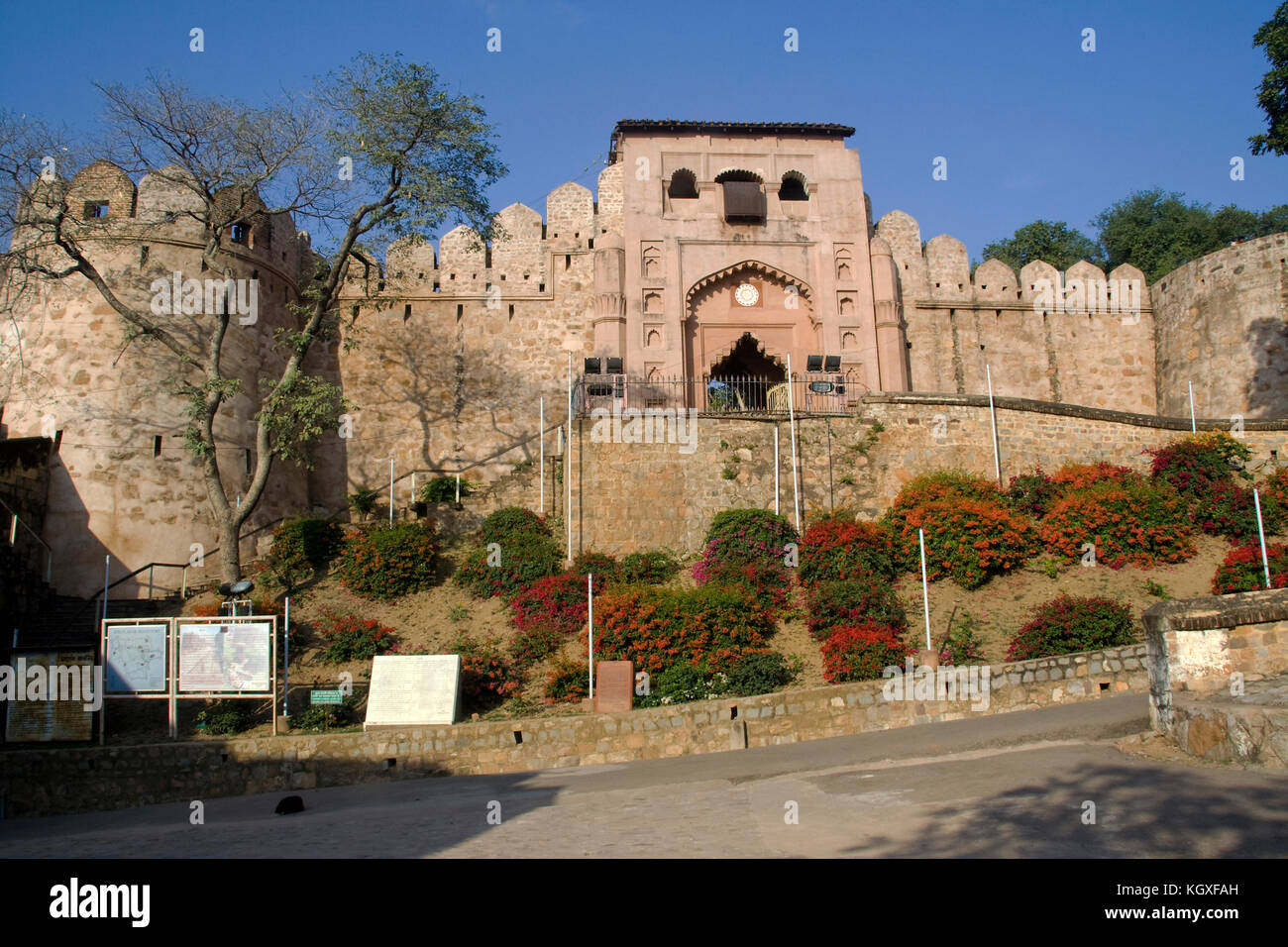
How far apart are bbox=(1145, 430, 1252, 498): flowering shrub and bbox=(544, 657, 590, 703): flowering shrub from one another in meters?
11.6

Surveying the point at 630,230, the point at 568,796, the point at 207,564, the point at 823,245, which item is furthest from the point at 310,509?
the point at 568,796

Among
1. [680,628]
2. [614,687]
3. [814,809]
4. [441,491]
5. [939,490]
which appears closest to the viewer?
[814,809]

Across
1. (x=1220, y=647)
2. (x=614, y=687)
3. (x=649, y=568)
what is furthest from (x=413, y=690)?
(x=1220, y=647)

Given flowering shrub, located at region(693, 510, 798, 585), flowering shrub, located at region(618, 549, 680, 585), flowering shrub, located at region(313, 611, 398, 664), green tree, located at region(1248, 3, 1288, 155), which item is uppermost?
green tree, located at region(1248, 3, 1288, 155)

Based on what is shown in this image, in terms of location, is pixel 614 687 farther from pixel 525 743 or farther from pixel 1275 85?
pixel 1275 85

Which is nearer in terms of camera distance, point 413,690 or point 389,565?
point 413,690

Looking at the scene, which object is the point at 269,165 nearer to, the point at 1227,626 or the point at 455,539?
the point at 455,539

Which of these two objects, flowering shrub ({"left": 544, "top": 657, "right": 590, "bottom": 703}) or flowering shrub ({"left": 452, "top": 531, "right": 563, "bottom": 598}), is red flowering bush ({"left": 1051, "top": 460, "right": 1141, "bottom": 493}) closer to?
flowering shrub ({"left": 452, "top": 531, "right": 563, "bottom": 598})

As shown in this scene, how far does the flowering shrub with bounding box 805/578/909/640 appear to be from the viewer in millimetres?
14914

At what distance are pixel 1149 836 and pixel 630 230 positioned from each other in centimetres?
1957

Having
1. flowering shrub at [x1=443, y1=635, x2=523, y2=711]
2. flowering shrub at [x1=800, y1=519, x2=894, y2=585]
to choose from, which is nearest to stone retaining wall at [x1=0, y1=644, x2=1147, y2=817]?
flowering shrub at [x1=443, y1=635, x2=523, y2=711]

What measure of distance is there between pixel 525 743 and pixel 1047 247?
109ft

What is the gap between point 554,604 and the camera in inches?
629

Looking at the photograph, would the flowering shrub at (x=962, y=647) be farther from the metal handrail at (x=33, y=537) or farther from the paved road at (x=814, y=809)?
the metal handrail at (x=33, y=537)
